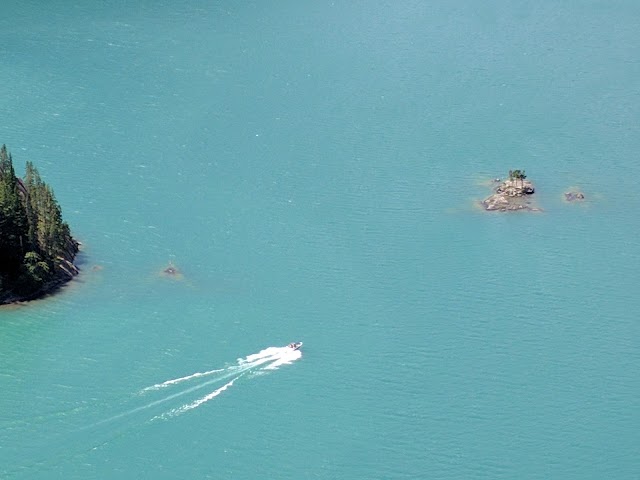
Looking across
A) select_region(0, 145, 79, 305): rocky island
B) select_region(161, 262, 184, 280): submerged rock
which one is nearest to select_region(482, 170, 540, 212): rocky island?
select_region(161, 262, 184, 280): submerged rock

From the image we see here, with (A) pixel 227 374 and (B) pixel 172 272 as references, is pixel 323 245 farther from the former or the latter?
(A) pixel 227 374

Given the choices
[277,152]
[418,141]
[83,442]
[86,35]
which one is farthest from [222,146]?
[83,442]

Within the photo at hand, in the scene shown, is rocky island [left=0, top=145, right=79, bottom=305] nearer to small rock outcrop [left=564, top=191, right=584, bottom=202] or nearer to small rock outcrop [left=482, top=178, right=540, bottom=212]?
small rock outcrop [left=482, top=178, right=540, bottom=212]

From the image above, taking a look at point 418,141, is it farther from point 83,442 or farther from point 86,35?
point 83,442

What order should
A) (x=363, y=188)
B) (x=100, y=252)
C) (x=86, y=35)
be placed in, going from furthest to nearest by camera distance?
(x=86, y=35) < (x=363, y=188) < (x=100, y=252)

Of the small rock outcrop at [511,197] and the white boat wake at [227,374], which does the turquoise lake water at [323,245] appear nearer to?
the white boat wake at [227,374]
